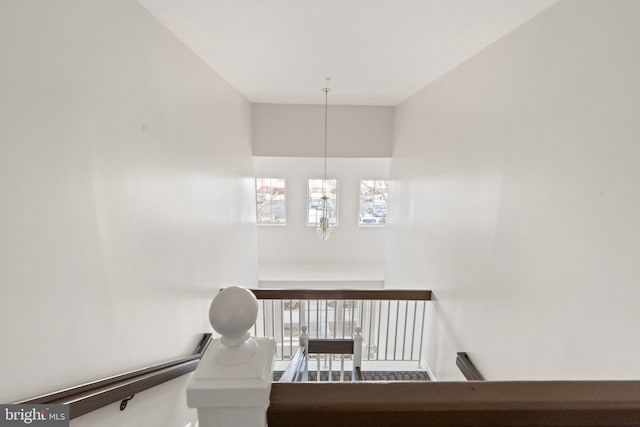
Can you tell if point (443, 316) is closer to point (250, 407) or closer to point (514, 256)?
point (514, 256)

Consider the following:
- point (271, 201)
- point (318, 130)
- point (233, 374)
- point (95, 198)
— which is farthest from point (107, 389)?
point (271, 201)

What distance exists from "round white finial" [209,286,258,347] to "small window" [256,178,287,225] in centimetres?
679

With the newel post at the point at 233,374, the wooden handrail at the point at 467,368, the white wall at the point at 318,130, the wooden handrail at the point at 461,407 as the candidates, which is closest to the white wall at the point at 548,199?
the wooden handrail at the point at 467,368

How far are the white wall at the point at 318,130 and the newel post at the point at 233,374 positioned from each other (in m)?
4.42

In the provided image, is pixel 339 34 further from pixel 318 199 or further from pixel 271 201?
pixel 271 201

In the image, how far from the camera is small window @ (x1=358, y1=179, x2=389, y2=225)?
7.40 m

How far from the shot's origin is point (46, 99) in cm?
111

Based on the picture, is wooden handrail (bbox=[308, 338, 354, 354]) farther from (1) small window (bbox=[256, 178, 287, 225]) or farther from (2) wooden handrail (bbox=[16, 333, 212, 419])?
(1) small window (bbox=[256, 178, 287, 225])

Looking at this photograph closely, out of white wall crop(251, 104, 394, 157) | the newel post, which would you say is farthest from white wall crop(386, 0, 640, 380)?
white wall crop(251, 104, 394, 157)

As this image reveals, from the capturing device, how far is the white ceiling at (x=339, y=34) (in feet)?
5.70

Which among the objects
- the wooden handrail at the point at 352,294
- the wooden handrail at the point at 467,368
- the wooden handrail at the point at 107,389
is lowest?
the wooden handrail at the point at 467,368

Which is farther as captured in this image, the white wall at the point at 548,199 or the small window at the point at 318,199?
the small window at the point at 318,199

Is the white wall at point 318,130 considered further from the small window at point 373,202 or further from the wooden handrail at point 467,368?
the wooden handrail at point 467,368

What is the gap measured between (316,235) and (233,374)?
701 centimetres
